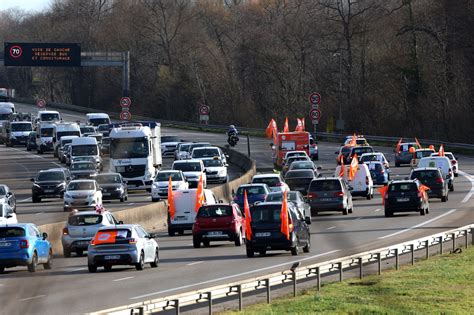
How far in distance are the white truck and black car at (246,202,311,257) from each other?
91.3 feet

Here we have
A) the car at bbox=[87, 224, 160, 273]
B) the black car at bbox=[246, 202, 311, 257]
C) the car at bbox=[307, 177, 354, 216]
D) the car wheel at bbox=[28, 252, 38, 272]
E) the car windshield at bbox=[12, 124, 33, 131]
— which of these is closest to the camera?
the car at bbox=[87, 224, 160, 273]

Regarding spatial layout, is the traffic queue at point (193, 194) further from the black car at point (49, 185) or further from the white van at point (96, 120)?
the white van at point (96, 120)

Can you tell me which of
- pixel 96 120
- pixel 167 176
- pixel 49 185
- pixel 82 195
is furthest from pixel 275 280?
pixel 96 120

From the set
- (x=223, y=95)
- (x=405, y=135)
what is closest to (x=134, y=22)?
(x=223, y=95)

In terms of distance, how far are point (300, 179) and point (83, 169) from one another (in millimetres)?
12780

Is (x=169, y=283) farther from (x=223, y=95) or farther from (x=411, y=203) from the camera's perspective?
(x=223, y=95)

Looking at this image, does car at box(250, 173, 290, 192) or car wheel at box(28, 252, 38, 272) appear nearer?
car wheel at box(28, 252, 38, 272)

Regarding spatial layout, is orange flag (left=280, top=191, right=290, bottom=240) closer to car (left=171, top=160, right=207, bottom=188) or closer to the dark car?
the dark car

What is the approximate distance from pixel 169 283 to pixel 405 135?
79.7 meters

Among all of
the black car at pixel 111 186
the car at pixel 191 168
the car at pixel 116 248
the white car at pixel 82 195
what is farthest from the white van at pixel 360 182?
the car at pixel 116 248

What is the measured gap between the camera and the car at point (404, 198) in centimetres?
4778

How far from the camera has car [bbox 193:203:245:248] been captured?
38656 mm

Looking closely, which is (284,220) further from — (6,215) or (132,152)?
(132,152)

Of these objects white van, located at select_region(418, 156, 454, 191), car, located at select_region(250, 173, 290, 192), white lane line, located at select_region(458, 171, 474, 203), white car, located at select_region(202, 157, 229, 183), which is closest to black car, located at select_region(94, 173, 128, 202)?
car, located at select_region(250, 173, 290, 192)
